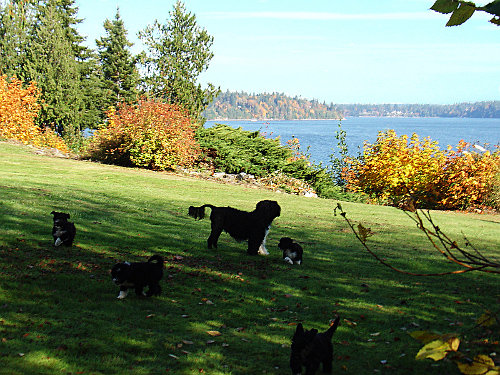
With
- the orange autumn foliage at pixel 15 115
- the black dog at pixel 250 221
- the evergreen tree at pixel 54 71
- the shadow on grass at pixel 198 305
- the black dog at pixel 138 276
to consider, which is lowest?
the shadow on grass at pixel 198 305

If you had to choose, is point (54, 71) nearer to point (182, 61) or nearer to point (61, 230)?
point (182, 61)

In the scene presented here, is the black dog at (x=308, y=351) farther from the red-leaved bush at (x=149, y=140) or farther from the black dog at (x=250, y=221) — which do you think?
the red-leaved bush at (x=149, y=140)

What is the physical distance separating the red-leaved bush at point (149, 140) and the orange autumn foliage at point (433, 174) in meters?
10.9

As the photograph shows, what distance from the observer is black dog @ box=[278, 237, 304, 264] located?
1051 cm

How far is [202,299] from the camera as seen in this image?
8086 mm

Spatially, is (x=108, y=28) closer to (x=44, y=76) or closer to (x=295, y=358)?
(x=44, y=76)

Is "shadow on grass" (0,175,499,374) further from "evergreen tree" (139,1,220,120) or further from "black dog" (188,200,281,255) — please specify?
"evergreen tree" (139,1,220,120)

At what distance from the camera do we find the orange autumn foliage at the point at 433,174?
26.2 metres

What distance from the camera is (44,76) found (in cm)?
5269

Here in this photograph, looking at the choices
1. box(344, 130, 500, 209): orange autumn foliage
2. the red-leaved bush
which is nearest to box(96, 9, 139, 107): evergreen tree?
the red-leaved bush

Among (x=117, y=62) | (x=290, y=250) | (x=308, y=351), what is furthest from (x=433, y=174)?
(x=117, y=62)

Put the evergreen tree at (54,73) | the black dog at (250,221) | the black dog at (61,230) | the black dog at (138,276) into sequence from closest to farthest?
the black dog at (138,276) < the black dog at (61,230) < the black dog at (250,221) < the evergreen tree at (54,73)

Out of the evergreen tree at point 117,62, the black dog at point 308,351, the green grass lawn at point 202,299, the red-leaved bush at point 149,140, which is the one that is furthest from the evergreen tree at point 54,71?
the black dog at point 308,351

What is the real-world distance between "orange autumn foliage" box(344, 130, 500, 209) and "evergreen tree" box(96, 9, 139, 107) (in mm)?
44206
